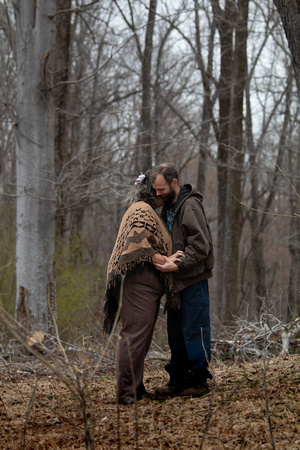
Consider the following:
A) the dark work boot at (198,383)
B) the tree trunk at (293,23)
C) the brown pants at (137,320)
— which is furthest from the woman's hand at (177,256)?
the tree trunk at (293,23)

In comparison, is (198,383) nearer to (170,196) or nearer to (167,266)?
(167,266)

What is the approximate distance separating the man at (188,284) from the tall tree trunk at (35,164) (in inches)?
153

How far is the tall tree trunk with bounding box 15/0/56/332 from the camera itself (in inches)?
313

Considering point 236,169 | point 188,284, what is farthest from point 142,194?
point 236,169

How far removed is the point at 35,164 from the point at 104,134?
7.93 m

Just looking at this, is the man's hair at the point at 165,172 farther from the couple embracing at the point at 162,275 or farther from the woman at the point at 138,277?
the woman at the point at 138,277

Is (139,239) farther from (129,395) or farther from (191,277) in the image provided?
(129,395)

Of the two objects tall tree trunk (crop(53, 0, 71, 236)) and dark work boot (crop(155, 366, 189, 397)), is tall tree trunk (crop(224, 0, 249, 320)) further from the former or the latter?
dark work boot (crop(155, 366, 189, 397))

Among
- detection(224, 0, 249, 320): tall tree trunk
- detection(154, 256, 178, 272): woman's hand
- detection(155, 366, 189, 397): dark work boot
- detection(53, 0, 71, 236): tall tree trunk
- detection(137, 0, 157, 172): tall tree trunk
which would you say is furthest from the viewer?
detection(137, 0, 157, 172): tall tree trunk

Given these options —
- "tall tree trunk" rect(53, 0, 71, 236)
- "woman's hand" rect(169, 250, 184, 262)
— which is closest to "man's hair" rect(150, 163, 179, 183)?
"woman's hand" rect(169, 250, 184, 262)

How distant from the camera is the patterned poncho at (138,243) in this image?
163 inches

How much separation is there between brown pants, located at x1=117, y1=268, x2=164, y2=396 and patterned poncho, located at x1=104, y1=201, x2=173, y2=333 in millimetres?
112

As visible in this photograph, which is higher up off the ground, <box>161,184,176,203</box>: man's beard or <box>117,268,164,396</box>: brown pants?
<box>161,184,176,203</box>: man's beard

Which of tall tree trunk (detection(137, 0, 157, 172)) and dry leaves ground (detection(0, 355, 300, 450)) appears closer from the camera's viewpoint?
dry leaves ground (detection(0, 355, 300, 450))
